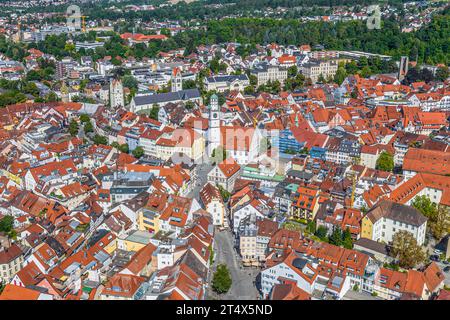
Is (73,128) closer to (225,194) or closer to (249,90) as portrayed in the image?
(225,194)

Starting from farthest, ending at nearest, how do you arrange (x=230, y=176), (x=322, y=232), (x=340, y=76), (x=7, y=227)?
(x=340, y=76) < (x=230, y=176) < (x=7, y=227) < (x=322, y=232)

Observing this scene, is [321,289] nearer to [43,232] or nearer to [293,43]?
[43,232]

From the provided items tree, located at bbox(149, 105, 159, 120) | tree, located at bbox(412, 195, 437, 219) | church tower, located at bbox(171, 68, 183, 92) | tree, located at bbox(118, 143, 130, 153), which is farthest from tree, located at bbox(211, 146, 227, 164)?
church tower, located at bbox(171, 68, 183, 92)

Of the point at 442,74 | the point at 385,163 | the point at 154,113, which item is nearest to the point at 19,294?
the point at 385,163

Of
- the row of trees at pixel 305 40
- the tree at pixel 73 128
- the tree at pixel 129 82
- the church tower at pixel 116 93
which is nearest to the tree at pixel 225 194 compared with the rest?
the tree at pixel 73 128

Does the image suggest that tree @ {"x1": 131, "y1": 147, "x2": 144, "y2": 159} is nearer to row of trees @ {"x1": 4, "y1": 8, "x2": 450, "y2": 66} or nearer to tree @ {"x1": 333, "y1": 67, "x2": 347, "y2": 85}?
row of trees @ {"x1": 4, "y1": 8, "x2": 450, "y2": 66}

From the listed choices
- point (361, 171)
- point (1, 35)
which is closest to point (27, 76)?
point (1, 35)
